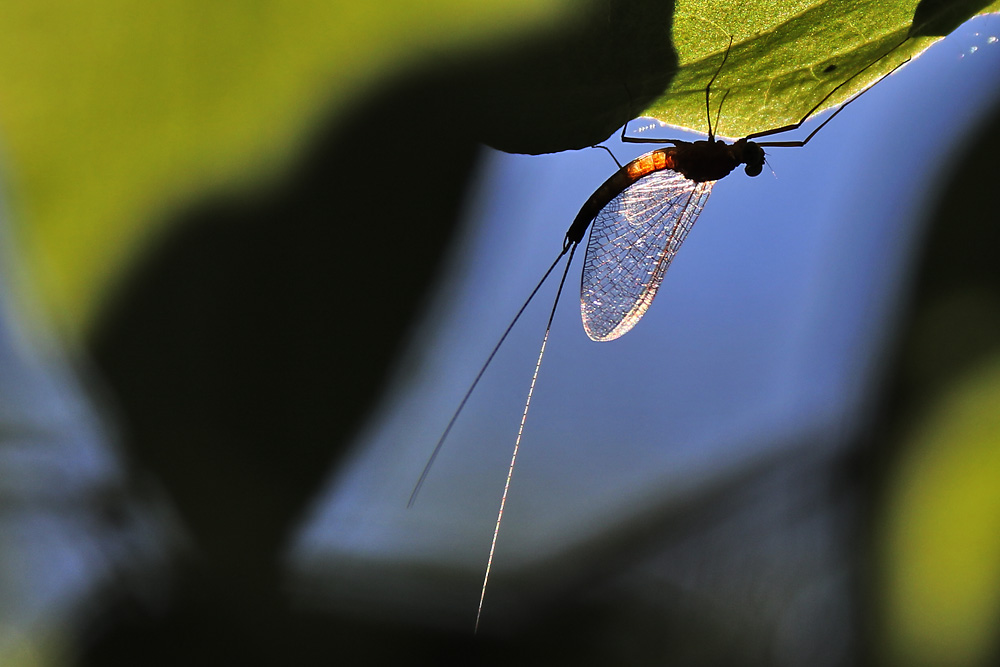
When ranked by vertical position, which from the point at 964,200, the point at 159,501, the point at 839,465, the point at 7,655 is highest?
the point at 964,200

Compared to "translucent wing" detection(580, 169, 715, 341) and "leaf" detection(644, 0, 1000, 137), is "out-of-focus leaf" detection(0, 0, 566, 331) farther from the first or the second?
"translucent wing" detection(580, 169, 715, 341)

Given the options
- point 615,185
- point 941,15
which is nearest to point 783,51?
point 941,15

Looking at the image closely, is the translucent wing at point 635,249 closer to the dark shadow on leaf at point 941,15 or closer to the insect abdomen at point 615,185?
the insect abdomen at point 615,185

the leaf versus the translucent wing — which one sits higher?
the translucent wing

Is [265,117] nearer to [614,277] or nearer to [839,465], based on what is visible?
[614,277]

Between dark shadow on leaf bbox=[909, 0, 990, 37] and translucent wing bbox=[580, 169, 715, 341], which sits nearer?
dark shadow on leaf bbox=[909, 0, 990, 37]

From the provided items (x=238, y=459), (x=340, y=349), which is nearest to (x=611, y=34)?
(x=340, y=349)

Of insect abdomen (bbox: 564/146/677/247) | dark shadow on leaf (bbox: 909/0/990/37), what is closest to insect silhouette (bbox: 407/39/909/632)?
insect abdomen (bbox: 564/146/677/247)
